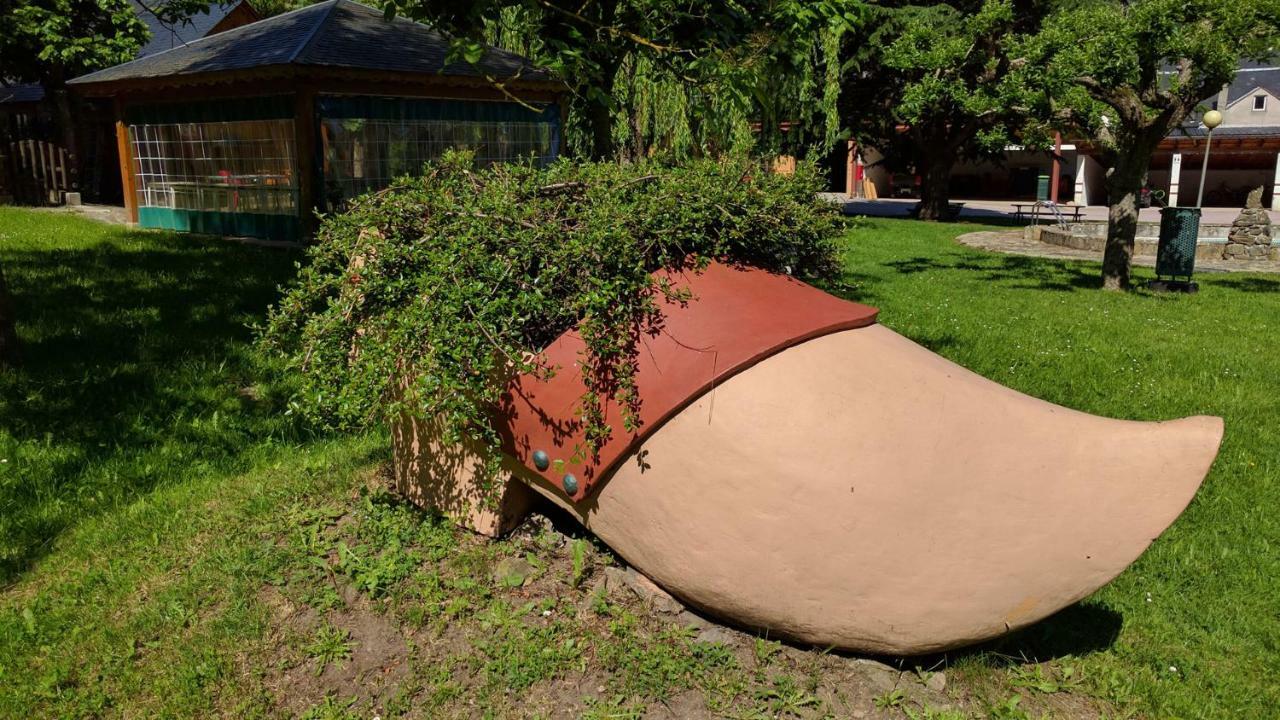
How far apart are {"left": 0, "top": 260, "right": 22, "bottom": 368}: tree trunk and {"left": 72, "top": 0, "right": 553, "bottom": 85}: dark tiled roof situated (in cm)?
670

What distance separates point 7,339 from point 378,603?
4.30 meters

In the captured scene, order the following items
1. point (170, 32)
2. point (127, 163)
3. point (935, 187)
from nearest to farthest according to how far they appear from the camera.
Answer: point (127, 163)
point (170, 32)
point (935, 187)

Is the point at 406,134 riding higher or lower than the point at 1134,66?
lower

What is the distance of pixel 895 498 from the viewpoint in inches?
118

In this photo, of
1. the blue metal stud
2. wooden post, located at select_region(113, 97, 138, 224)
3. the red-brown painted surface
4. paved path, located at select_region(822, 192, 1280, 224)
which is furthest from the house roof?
the blue metal stud

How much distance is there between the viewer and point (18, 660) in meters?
3.58

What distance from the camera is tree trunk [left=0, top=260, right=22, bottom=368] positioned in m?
6.33

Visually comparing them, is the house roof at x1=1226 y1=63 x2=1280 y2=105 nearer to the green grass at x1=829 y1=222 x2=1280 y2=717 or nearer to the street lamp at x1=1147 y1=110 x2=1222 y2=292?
the green grass at x1=829 y1=222 x2=1280 y2=717

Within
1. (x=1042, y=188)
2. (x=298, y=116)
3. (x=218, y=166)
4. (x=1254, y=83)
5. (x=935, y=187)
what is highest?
(x=1254, y=83)

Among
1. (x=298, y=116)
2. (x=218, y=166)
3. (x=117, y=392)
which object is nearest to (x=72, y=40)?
(x=218, y=166)

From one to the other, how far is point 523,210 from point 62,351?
4788 millimetres

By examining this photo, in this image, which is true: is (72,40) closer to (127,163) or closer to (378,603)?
(127,163)

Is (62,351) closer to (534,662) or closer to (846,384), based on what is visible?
(534,662)

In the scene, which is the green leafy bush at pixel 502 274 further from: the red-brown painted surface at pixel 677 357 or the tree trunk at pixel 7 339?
the tree trunk at pixel 7 339
